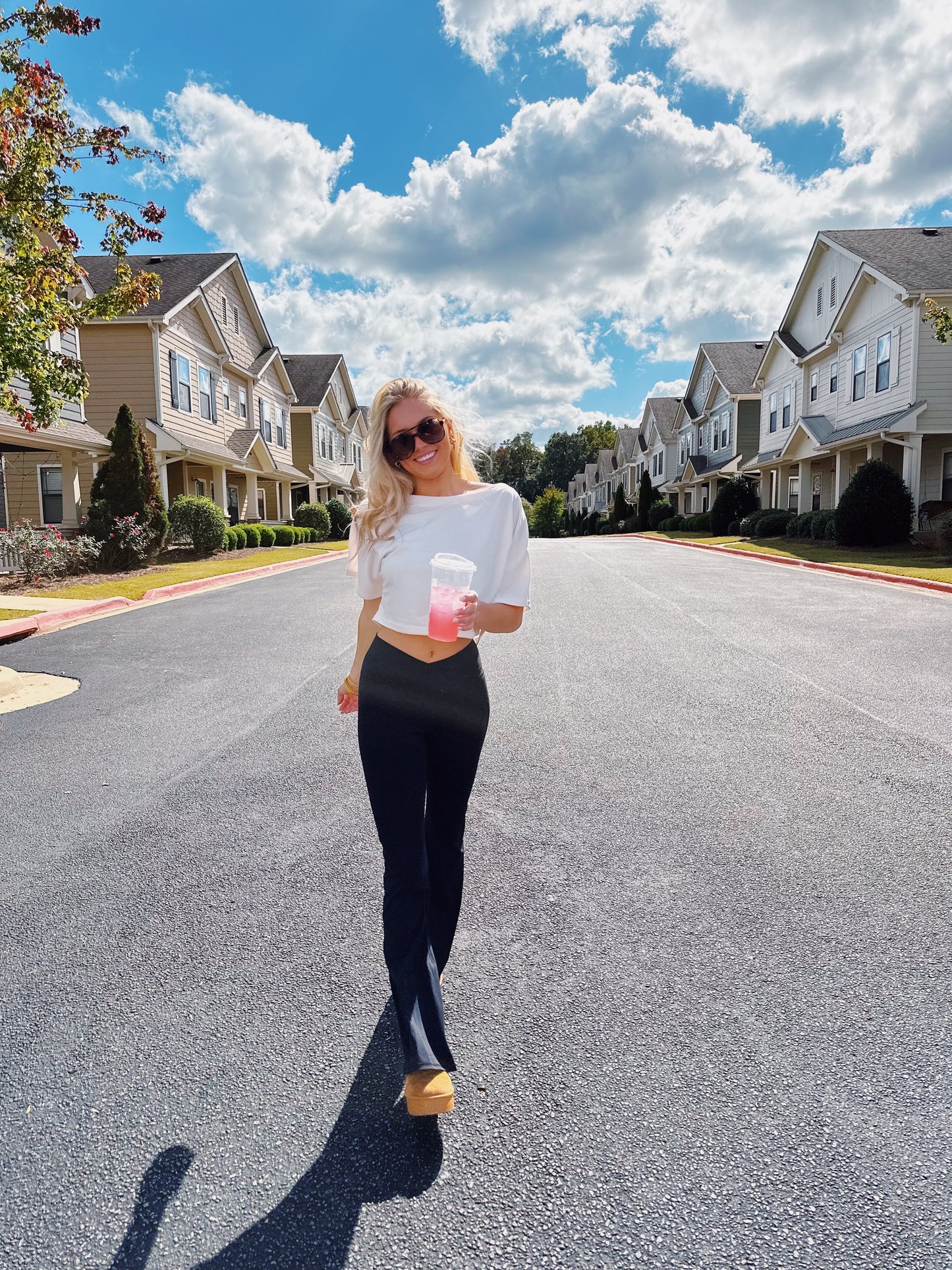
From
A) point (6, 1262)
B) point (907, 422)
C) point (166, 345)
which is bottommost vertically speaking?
point (6, 1262)

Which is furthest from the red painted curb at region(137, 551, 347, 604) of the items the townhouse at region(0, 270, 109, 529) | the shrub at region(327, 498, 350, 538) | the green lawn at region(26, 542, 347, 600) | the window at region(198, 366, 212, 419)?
the shrub at region(327, 498, 350, 538)

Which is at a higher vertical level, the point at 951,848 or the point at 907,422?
the point at 907,422

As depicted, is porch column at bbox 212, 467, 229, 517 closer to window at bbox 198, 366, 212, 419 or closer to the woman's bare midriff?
window at bbox 198, 366, 212, 419

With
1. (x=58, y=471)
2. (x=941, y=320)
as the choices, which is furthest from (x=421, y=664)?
(x=58, y=471)

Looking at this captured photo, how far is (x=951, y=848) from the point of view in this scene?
4094 millimetres

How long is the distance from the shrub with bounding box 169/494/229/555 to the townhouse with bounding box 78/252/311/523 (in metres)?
1.55

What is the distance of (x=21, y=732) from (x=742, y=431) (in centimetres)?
4261

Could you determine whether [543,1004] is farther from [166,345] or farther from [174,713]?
[166,345]

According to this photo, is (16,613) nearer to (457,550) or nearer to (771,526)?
(457,550)

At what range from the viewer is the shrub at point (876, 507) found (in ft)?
70.2

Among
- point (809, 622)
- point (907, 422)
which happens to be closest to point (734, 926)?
point (809, 622)

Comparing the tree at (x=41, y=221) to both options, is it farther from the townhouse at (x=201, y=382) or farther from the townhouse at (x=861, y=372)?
the townhouse at (x=861, y=372)

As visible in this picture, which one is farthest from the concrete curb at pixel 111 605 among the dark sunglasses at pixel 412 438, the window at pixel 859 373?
the window at pixel 859 373

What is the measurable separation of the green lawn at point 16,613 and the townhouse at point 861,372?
21.9m
